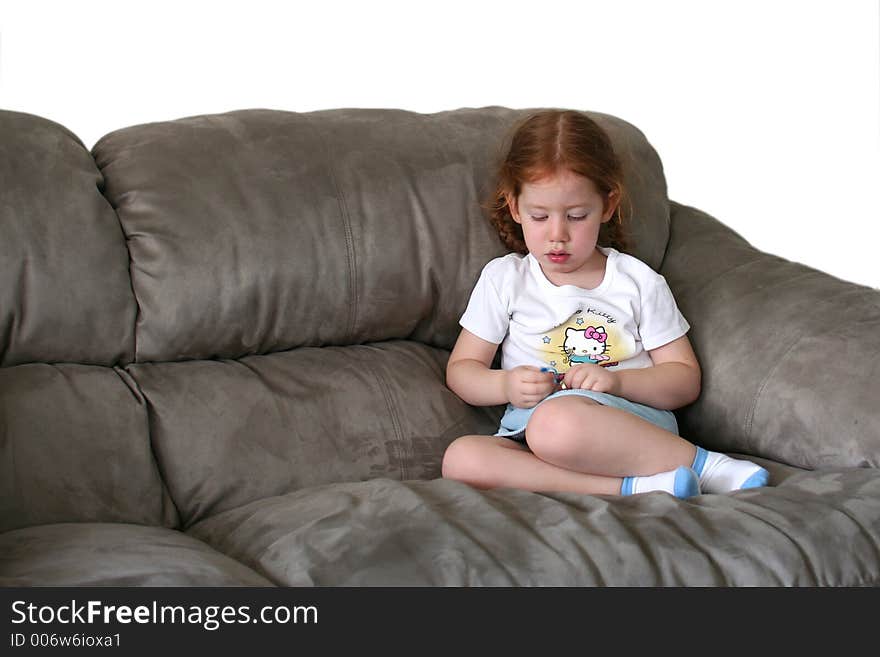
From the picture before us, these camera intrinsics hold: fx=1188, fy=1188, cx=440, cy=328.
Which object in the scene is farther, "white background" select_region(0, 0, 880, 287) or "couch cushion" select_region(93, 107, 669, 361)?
"white background" select_region(0, 0, 880, 287)

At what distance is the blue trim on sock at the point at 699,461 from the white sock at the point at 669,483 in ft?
0.14

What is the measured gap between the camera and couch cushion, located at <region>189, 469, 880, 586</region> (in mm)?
1540

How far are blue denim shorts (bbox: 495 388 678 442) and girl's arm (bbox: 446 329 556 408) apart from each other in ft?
0.09

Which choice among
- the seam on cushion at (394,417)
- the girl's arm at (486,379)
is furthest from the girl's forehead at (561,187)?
the seam on cushion at (394,417)

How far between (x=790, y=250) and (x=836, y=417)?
1763 millimetres

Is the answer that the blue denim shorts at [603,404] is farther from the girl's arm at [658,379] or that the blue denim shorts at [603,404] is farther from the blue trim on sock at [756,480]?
the blue trim on sock at [756,480]

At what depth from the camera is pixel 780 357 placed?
2.15 meters

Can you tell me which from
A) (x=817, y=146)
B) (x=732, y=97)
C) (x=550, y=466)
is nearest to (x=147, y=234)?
(x=550, y=466)

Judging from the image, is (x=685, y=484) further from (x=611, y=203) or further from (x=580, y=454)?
(x=611, y=203)

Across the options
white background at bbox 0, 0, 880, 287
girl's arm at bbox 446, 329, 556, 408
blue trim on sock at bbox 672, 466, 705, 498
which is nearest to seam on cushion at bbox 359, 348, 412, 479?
girl's arm at bbox 446, 329, 556, 408

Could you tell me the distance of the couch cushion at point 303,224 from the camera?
2.11 metres

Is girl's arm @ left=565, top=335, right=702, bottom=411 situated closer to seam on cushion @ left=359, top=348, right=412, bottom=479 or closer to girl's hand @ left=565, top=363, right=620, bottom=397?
girl's hand @ left=565, top=363, right=620, bottom=397
